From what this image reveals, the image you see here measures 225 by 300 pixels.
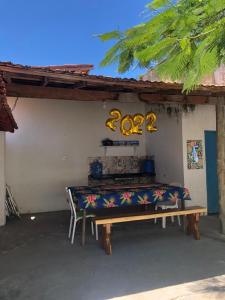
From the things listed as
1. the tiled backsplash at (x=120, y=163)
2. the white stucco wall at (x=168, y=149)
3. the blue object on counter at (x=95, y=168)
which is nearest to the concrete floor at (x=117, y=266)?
the white stucco wall at (x=168, y=149)

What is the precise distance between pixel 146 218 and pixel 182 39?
4.44 metres

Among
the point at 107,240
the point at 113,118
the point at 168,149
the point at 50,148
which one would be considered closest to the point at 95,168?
the point at 50,148

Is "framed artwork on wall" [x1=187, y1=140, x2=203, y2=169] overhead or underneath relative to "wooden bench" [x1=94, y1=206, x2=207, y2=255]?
overhead

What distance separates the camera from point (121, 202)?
6168 mm

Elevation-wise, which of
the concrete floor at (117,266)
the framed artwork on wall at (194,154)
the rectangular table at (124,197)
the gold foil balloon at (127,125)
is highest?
the gold foil balloon at (127,125)

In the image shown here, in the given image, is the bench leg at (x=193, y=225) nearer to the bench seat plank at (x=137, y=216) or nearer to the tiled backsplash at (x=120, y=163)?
the bench seat plank at (x=137, y=216)

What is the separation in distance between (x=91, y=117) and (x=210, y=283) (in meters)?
6.65

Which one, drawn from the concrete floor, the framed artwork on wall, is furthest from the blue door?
the concrete floor

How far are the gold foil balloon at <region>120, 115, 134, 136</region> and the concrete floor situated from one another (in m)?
2.04

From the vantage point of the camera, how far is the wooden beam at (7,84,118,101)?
5605 mm

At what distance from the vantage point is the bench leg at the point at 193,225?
21.4 ft

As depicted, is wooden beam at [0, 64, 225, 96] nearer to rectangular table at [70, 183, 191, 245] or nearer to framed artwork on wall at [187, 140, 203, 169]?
rectangular table at [70, 183, 191, 245]

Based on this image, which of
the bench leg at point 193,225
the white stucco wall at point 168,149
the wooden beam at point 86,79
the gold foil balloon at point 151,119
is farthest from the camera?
the white stucco wall at point 168,149

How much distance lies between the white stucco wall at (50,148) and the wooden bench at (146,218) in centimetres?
390
